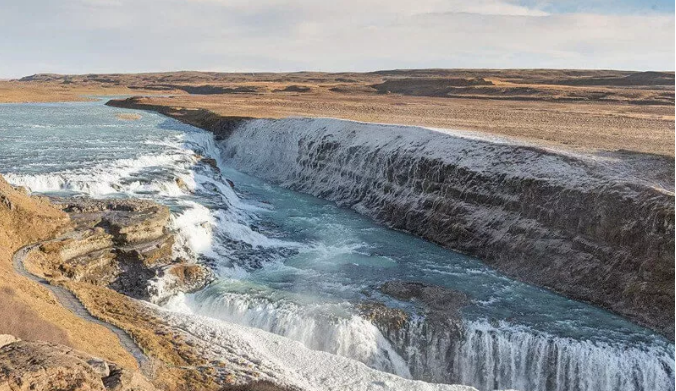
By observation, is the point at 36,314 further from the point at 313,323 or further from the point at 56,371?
the point at 313,323

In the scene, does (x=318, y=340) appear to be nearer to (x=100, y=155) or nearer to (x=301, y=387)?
(x=301, y=387)

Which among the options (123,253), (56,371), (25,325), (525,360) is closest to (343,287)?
(525,360)

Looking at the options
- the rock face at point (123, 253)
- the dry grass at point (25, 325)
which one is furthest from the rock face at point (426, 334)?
the dry grass at point (25, 325)

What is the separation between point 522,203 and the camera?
25.3 m

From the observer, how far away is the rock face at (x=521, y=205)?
20156 millimetres

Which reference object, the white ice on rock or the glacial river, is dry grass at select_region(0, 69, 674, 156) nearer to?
the glacial river

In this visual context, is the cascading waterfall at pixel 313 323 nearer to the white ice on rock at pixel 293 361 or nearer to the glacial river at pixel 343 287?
the glacial river at pixel 343 287

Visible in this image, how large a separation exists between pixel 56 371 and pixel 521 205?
21.0 metres

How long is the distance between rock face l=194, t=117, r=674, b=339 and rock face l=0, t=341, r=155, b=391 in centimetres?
1668

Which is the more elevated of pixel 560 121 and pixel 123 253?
pixel 560 121

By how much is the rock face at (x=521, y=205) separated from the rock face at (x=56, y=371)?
16675mm

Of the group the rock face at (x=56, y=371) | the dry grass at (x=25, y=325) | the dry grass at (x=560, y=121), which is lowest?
the dry grass at (x=25, y=325)

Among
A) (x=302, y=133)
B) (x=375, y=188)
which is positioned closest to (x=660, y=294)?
(x=375, y=188)

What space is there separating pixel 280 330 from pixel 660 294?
12.8m
